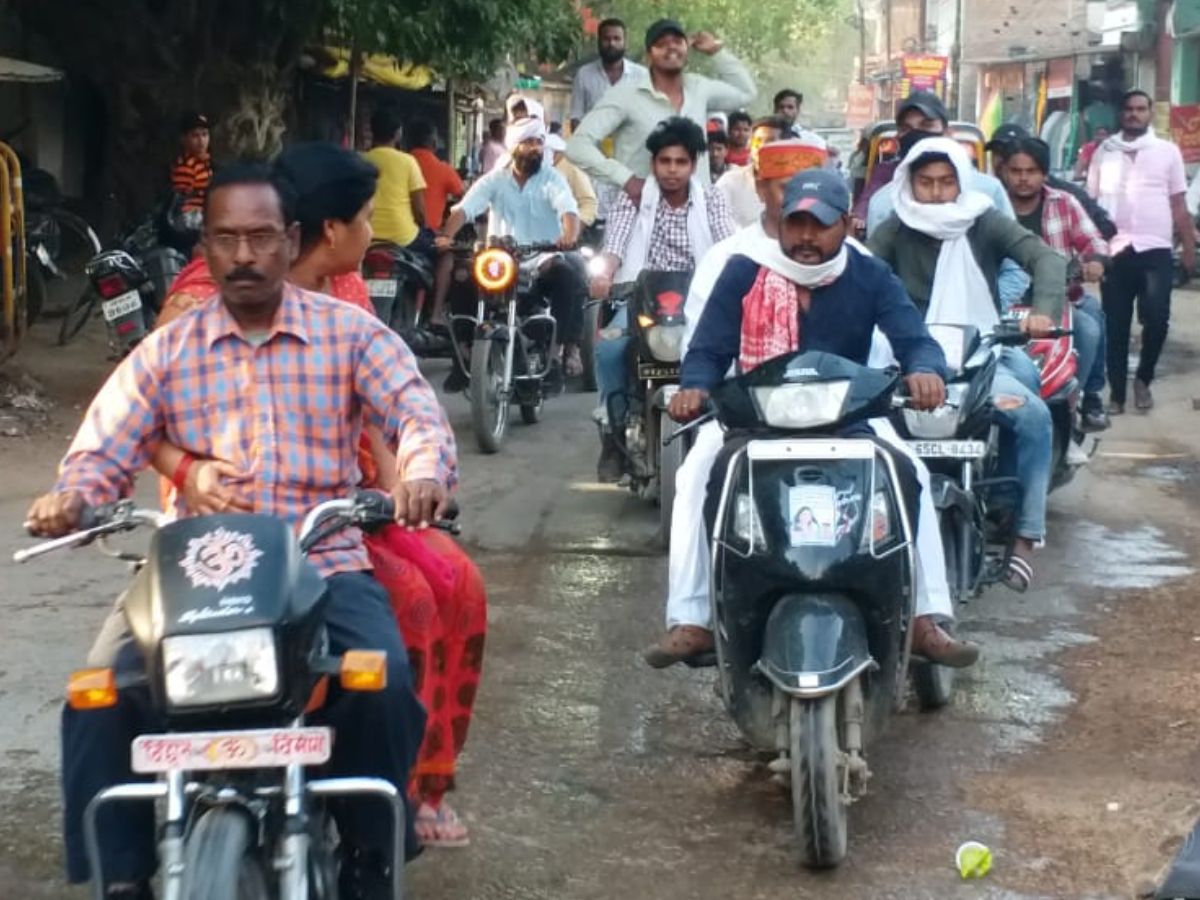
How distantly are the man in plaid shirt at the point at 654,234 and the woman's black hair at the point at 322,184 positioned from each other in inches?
168

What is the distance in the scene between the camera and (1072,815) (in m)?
5.09

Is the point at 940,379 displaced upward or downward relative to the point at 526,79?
downward

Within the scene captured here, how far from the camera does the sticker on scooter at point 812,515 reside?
15.6 feet

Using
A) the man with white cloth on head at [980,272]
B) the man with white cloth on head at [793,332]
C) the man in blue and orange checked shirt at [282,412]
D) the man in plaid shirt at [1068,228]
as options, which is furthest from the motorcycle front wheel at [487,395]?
the man in blue and orange checked shirt at [282,412]

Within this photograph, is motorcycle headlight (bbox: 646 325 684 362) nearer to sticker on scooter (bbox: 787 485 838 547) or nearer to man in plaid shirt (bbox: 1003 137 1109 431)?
man in plaid shirt (bbox: 1003 137 1109 431)

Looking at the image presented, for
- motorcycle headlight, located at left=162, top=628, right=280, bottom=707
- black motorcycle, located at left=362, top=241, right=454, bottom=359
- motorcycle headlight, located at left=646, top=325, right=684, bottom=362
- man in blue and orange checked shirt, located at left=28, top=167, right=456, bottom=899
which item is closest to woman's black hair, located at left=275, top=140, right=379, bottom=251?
man in blue and orange checked shirt, located at left=28, top=167, right=456, bottom=899

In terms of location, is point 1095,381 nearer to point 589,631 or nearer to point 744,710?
point 589,631

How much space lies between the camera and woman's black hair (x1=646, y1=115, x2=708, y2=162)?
8.91 metres

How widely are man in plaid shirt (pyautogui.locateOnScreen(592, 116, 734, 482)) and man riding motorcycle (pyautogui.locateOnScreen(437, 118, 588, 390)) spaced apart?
2.53 metres

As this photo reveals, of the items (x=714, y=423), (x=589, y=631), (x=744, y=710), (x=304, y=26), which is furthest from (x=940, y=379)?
(x=304, y=26)

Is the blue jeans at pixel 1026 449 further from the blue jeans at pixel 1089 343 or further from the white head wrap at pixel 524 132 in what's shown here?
the white head wrap at pixel 524 132

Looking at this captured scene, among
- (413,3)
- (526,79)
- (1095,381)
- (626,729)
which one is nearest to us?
(626,729)

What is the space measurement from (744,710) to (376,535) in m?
1.06

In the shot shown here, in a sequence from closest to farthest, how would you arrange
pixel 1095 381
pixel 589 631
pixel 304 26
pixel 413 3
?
pixel 589 631 < pixel 1095 381 < pixel 413 3 < pixel 304 26
